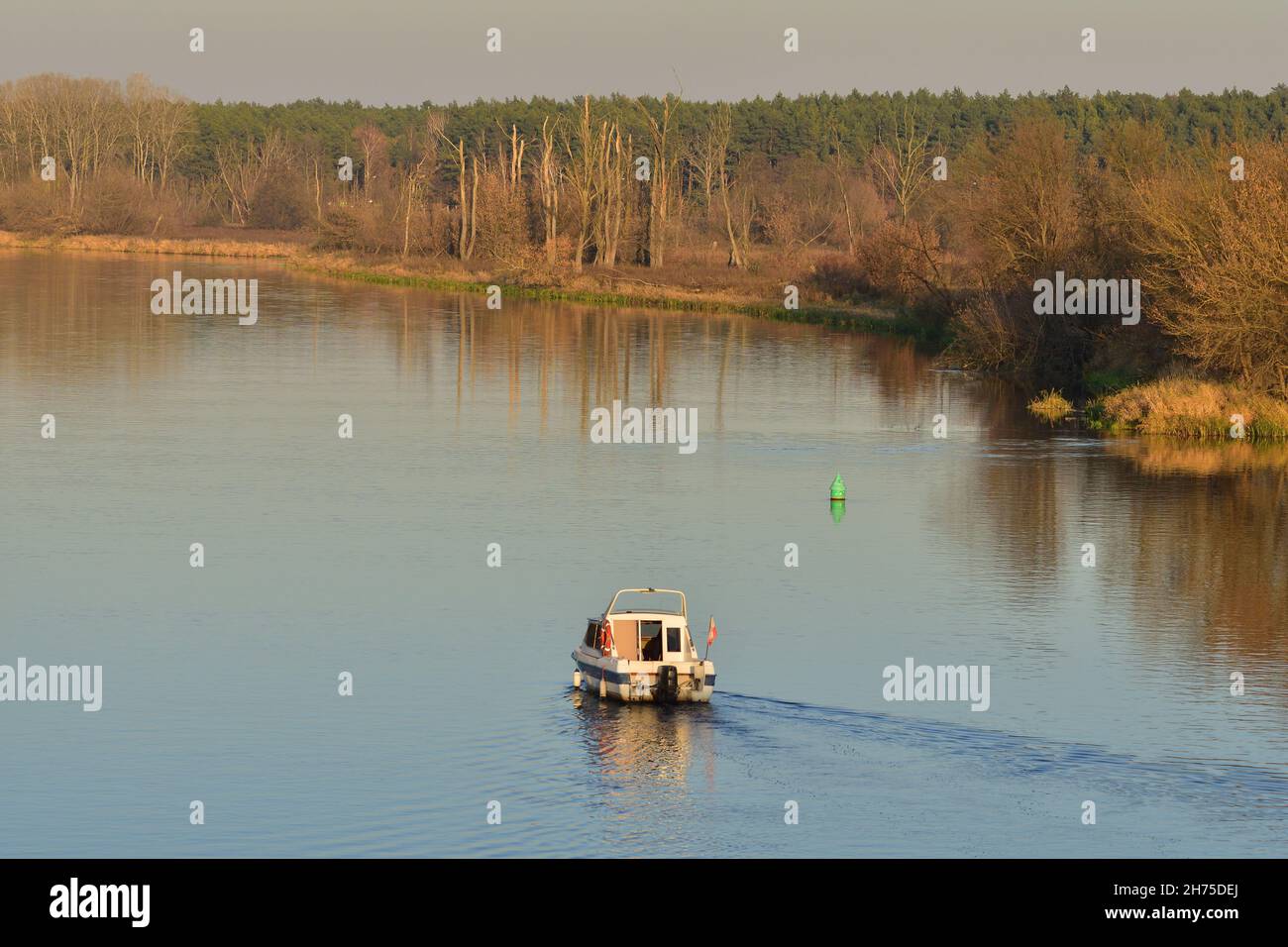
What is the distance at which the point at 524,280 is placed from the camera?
109m

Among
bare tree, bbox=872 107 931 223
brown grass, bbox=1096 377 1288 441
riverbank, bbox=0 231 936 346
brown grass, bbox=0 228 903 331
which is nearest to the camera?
brown grass, bbox=1096 377 1288 441

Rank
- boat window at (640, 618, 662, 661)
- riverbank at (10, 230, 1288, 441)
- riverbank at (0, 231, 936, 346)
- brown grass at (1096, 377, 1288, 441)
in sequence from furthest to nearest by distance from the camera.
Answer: riverbank at (0, 231, 936, 346), riverbank at (10, 230, 1288, 441), brown grass at (1096, 377, 1288, 441), boat window at (640, 618, 662, 661)

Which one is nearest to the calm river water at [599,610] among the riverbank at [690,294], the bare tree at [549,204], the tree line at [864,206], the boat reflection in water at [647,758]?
the boat reflection in water at [647,758]

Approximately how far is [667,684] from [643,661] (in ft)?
1.52

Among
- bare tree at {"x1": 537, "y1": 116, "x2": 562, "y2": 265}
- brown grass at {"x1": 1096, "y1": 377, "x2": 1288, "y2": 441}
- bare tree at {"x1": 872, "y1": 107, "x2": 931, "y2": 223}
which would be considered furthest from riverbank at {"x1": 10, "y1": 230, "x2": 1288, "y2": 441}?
bare tree at {"x1": 872, "y1": 107, "x2": 931, "y2": 223}

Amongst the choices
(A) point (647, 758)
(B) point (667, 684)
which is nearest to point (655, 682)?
(B) point (667, 684)

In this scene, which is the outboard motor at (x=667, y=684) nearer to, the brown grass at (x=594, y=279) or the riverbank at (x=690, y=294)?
the riverbank at (x=690, y=294)

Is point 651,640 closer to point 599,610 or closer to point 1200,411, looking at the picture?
point 599,610

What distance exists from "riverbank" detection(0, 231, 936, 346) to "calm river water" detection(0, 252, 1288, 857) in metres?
30.0

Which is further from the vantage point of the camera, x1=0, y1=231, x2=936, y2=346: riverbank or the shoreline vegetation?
x1=0, y1=231, x2=936, y2=346: riverbank

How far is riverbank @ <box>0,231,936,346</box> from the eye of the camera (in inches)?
3447

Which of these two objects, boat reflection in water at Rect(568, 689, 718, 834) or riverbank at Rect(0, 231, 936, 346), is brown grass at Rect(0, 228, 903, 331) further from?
boat reflection in water at Rect(568, 689, 718, 834)

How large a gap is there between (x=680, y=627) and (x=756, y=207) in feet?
428

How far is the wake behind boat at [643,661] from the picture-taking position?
76.3 feet
